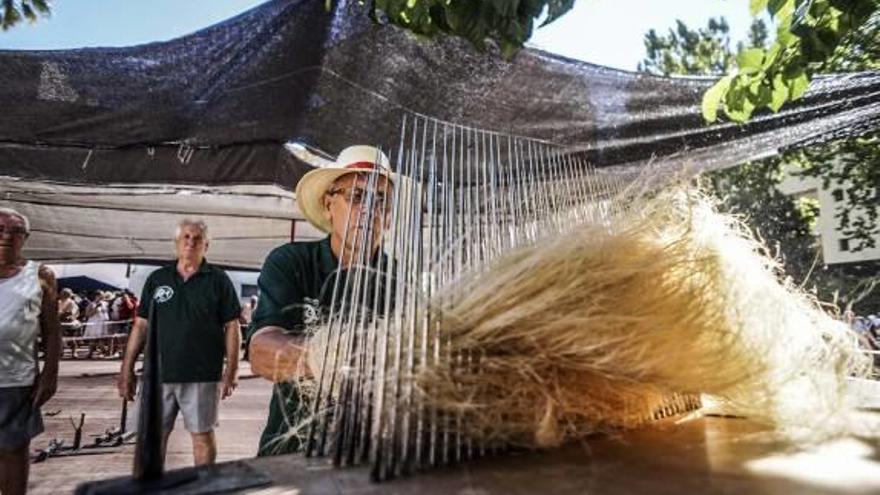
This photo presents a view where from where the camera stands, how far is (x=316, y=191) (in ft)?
7.91

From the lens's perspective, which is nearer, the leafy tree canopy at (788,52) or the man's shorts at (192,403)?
the leafy tree canopy at (788,52)

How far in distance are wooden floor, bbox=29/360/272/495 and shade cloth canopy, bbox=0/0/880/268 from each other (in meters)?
2.55

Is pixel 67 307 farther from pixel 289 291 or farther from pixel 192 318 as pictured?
pixel 289 291

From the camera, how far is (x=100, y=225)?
19.6 feet

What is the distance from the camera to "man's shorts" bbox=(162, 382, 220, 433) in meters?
3.57

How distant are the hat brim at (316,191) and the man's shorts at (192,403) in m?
1.80

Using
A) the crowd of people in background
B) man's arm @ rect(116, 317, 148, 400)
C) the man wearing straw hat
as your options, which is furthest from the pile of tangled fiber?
the crowd of people in background

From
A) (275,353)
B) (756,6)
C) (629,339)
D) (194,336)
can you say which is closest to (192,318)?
(194,336)

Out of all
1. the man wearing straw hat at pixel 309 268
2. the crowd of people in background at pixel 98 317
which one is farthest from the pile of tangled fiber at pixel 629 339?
the crowd of people in background at pixel 98 317

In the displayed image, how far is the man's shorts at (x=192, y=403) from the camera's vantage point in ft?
11.7

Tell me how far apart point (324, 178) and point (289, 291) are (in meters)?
0.64

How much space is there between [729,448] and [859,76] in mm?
2654

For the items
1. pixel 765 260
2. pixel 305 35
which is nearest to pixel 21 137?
pixel 305 35

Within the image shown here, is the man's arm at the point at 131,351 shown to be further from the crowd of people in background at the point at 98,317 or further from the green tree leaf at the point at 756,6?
the crowd of people in background at the point at 98,317
